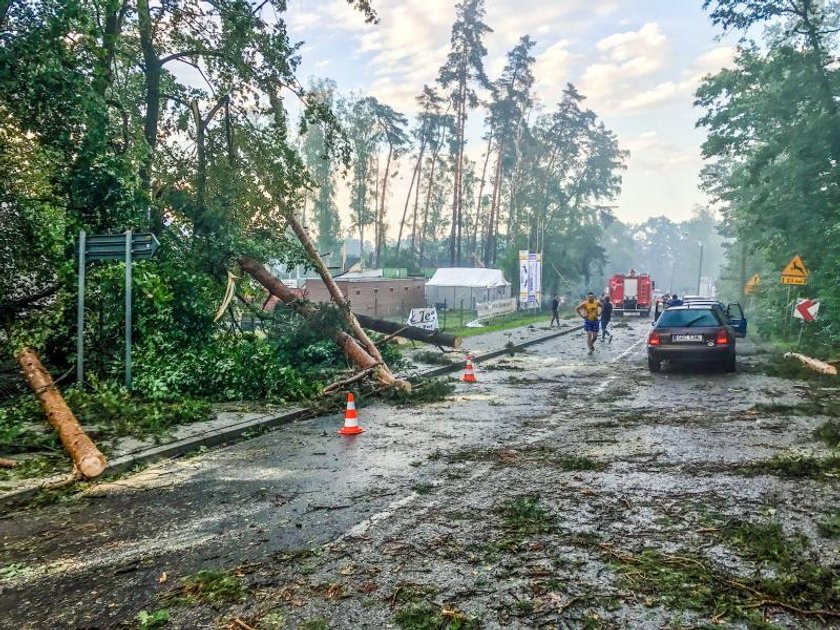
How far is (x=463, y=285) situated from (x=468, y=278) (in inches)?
35.8

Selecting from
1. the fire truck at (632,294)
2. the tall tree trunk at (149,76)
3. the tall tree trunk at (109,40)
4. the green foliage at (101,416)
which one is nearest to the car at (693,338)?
the green foliage at (101,416)

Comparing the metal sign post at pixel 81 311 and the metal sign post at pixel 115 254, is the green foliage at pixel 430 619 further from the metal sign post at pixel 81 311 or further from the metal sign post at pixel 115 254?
the metal sign post at pixel 81 311

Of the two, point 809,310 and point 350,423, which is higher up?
point 809,310

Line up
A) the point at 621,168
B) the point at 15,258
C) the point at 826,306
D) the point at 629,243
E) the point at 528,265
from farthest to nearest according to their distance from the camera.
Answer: the point at 629,243 < the point at 621,168 < the point at 528,265 < the point at 826,306 < the point at 15,258

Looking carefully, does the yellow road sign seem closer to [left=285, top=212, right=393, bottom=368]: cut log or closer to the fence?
[left=285, top=212, right=393, bottom=368]: cut log

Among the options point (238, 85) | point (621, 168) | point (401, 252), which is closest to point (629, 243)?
point (621, 168)

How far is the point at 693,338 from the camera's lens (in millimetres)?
13664

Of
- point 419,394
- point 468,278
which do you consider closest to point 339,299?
point 419,394

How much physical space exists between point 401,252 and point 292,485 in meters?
62.6

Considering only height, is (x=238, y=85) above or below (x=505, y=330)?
above

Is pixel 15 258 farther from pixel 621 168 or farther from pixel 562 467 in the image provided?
pixel 621 168

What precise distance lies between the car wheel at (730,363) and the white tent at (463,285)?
26.4 meters

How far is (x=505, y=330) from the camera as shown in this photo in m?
29.2

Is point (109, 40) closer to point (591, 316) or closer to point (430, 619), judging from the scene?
point (430, 619)
